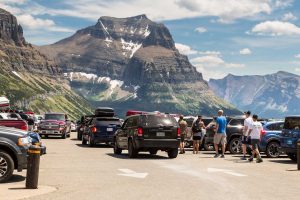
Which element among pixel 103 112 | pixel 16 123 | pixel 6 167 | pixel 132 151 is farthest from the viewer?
pixel 103 112

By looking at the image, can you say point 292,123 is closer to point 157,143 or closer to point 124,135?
point 157,143

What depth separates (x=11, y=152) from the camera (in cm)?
1333

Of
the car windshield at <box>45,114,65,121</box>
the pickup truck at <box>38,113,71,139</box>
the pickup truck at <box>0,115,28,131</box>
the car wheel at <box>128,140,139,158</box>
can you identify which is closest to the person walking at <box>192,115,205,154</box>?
the car wheel at <box>128,140,139,158</box>

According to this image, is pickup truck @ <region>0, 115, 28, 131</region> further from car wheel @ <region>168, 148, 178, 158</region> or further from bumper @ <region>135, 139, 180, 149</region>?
car wheel @ <region>168, 148, 178, 158</region>

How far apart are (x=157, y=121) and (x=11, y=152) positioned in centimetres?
1007

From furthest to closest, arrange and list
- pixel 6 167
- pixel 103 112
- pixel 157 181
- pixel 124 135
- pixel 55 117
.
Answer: pixel 103 112
pixel 55 117
pixel 124 135
pixel 157 181
pixel 6 167

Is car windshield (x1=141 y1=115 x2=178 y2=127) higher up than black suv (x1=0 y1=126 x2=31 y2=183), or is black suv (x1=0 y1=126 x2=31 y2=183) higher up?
car windshield (x1=141 y1=115 x2=178 y2=127)

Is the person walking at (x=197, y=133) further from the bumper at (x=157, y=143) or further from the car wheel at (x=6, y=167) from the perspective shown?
the car wheel at (x=6, y=167)

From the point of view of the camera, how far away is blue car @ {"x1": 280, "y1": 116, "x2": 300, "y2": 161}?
67.5ft

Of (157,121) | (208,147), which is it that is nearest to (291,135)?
(157,121)

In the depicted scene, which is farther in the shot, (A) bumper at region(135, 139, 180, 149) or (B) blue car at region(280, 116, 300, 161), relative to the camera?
(A) bumper at region(135, 139, 180, 149)

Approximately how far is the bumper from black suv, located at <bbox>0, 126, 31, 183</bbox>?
351 inches

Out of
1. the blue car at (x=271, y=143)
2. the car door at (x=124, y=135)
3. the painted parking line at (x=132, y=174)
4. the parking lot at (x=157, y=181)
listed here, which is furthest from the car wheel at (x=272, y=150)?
the painted parking line at (x=132, y=174)

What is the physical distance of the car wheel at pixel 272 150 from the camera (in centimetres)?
2386
